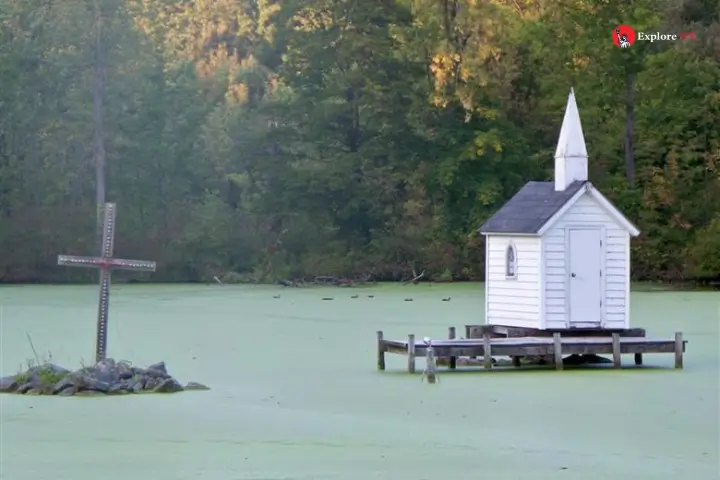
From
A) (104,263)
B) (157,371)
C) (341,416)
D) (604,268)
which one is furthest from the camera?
(604,268)

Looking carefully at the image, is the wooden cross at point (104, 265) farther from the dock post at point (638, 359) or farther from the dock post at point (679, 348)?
the dock post at point (638, 359)

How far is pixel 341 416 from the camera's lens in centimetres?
1534

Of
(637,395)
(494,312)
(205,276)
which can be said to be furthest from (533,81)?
(637,395)

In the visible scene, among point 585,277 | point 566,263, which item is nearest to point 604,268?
point 585,277

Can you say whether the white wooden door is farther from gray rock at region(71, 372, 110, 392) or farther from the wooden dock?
gray rock at region(71, 372, 110, 392)

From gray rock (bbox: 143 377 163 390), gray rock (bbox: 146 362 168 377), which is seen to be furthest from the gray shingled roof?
gray rock (bbox: 143 377 163 390)

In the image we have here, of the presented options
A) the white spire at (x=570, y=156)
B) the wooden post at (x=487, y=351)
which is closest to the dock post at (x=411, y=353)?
the wooden post at (x=487, y=351)

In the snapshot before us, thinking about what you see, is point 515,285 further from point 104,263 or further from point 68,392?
point 68,392

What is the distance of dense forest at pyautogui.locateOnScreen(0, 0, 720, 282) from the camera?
1703 inches

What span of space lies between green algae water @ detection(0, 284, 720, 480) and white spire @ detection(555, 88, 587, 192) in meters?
2.47

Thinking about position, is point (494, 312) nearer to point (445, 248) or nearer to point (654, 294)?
point (654, 294)

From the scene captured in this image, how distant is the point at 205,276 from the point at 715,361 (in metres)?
25.0

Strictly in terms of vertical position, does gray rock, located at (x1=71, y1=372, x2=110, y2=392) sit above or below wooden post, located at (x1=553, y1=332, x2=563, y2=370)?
below

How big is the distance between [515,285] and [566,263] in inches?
28.1
